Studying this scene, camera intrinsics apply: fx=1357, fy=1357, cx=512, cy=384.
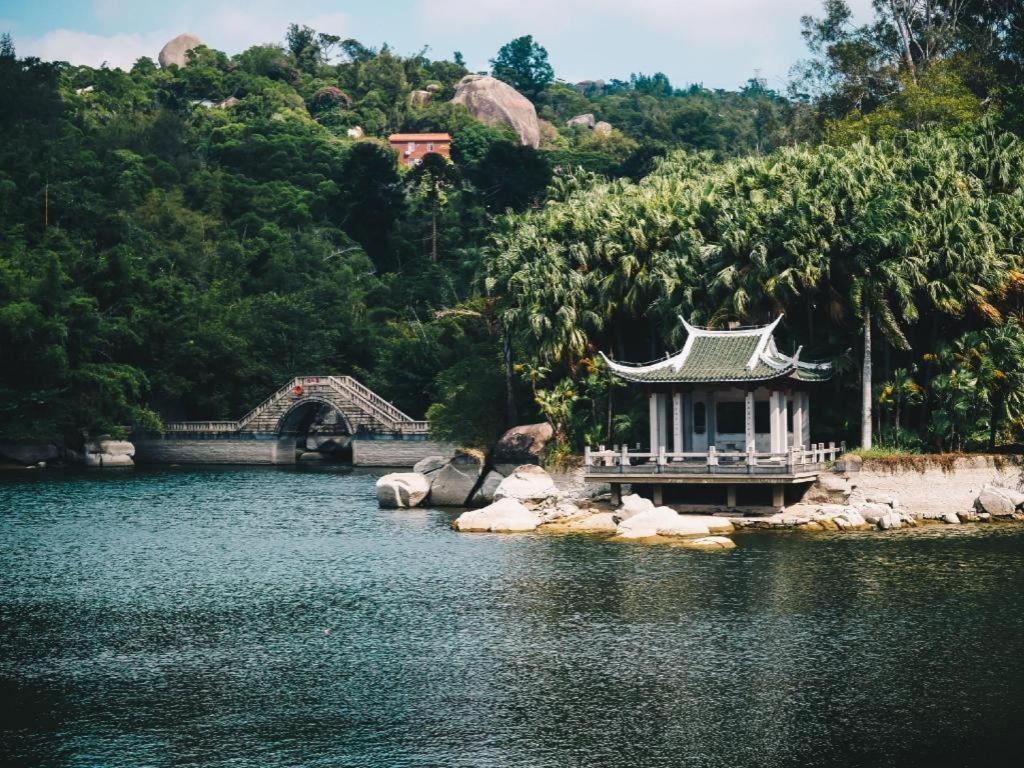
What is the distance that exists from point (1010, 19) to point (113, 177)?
66.9 metres

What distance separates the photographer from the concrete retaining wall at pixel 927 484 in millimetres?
50750

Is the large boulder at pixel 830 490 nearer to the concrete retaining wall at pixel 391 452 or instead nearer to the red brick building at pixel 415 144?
the concrete retaining wall at pixel 391 452

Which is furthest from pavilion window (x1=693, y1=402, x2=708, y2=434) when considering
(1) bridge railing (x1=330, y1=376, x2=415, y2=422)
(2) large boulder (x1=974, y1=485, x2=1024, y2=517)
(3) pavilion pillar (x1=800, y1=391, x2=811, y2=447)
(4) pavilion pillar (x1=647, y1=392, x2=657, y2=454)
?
(1) bridge railing (x1=330, y1=376, x2=415, y2=422)

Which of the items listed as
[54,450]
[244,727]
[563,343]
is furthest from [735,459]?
[54,450]

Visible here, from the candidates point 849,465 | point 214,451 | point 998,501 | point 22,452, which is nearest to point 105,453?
point 22,452

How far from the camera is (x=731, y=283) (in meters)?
55.8

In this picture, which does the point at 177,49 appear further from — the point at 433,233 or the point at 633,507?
the point at 633,507

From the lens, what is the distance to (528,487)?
54406 mm

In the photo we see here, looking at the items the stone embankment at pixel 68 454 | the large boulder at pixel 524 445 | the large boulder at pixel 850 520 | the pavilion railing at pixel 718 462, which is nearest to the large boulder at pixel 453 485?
the large boulder at pixel 524 445

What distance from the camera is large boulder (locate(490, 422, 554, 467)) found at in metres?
61.0

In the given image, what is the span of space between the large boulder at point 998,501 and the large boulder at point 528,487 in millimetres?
16271

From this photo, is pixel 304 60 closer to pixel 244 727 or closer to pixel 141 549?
pixel 141 549

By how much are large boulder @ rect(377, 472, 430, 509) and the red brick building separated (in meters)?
100

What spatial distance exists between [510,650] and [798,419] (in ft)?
83.6
